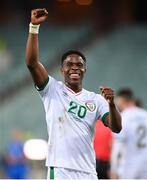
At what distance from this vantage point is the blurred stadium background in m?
25.4

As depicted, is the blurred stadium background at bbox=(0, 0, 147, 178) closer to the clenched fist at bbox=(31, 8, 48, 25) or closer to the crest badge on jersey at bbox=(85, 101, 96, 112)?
the crest badge on jersey at bbox=(85, 101, 96, 112)

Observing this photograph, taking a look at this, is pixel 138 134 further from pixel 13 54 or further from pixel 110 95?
pixel 13 54

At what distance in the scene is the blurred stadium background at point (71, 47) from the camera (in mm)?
25391

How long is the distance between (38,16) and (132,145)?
446 cm

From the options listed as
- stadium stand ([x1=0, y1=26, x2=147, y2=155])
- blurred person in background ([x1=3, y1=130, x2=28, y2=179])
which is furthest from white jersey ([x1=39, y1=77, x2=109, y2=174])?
stadium stand ([x1=0, y1=26, x2=147, y2=155])

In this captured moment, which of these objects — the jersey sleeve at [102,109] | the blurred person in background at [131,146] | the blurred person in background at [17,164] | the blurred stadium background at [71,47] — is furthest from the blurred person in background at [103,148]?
the blurred stadium background at [71,47]

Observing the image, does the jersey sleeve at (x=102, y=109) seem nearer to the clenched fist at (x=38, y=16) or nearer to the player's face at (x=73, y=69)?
the player's face at (x=73, y=69)

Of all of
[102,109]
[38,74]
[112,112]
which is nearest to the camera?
[112,112]

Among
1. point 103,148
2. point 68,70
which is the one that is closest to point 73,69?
point 68,70

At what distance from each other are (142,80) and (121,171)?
1481 centimetres

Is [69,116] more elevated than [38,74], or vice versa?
[38,74]

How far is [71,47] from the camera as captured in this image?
26266 millimetres

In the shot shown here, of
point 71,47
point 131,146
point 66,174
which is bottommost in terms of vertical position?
point 71,47

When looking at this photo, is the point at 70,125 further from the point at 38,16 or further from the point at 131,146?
the point at 131,146
